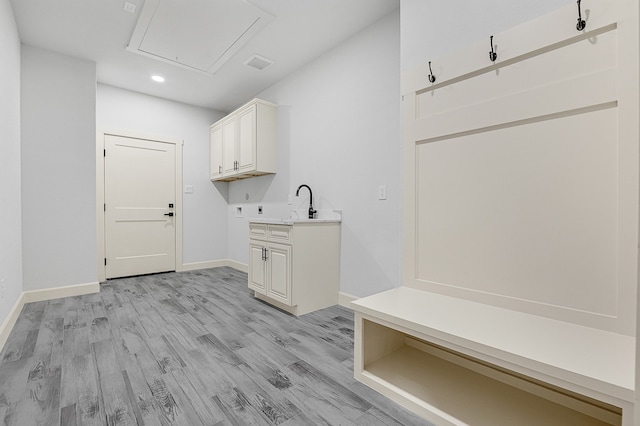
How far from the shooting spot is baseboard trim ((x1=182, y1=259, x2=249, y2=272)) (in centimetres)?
455

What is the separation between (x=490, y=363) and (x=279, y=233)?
190cm

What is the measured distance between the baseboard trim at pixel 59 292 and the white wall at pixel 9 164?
0.21m

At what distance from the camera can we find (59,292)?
315 centimetres

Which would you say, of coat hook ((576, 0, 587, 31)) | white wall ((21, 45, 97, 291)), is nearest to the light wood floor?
white wall ((21, 45, 97, 291))

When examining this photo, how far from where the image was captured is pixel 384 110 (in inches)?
99.6

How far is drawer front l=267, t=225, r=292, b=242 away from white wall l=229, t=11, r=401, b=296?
59 cm

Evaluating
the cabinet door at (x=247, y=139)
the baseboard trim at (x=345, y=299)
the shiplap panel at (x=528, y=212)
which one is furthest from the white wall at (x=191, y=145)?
the shiplap panel at (x=528, y=212)

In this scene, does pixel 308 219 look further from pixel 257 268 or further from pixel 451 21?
pixel 451 21

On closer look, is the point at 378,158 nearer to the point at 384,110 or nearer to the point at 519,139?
the point at 384,110

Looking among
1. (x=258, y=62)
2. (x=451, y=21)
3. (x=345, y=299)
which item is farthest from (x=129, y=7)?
(x=345, y=299)

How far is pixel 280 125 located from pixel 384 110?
1.64m

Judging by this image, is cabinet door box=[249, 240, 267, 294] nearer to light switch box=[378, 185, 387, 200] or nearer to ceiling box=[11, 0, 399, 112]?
light switch box=[378, 185, 387, 200]

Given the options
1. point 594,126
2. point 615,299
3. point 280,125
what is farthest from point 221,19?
point 615,299

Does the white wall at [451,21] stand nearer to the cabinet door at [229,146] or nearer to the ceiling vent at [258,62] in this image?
the ceiling vent at [258,62]
